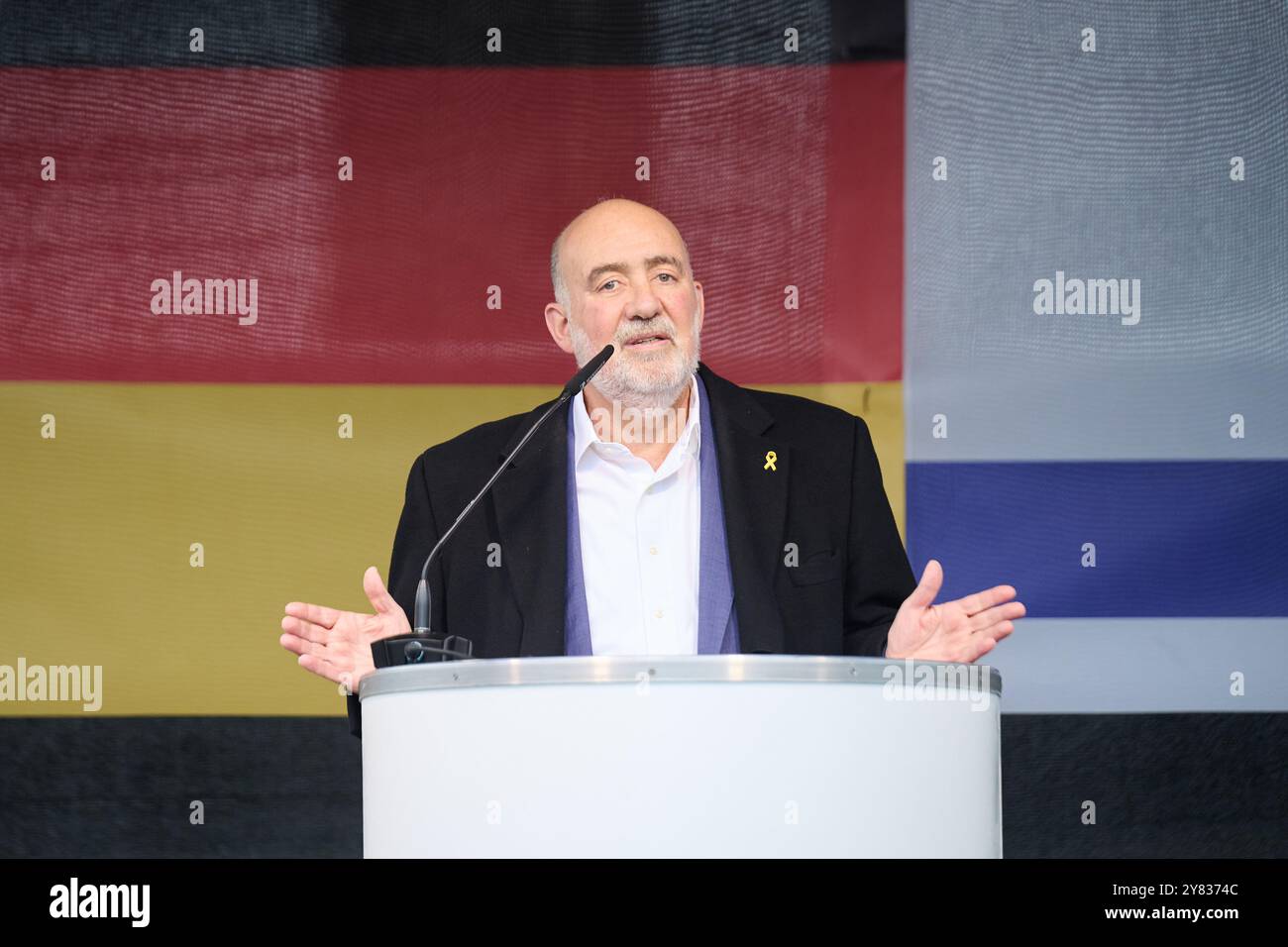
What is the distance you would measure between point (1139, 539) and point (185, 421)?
1768 mm

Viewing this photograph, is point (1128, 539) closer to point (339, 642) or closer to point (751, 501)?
point (751, 501)

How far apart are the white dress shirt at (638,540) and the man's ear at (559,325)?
0.20 m

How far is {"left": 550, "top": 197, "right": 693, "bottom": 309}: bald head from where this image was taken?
8.23 ft

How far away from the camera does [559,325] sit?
2.69 m

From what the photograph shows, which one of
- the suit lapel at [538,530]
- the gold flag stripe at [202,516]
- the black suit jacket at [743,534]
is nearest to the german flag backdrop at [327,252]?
the gold flag stripe at [202,516]

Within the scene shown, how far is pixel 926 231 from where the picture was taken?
2953 millimetres

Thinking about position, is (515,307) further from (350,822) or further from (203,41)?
(350,822)

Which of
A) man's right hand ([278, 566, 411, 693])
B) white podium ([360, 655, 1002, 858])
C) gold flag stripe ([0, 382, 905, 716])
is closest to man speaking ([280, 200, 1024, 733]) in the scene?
man's right hand ([278, 566, 411, 693])

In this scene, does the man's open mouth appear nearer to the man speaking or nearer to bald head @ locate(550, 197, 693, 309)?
the man speaking

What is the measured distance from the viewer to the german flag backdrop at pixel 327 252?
9.57 ft

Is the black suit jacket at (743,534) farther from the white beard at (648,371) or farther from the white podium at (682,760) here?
the white podium at (682,760)

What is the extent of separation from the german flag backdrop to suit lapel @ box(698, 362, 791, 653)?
516 mm
